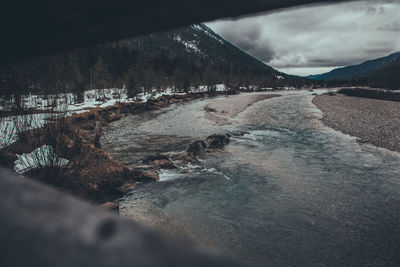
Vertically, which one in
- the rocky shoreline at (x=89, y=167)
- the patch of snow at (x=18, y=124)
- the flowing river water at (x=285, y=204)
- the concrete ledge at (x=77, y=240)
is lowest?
the flowing river water at (x=285, y=204)

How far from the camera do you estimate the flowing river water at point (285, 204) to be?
6230mm

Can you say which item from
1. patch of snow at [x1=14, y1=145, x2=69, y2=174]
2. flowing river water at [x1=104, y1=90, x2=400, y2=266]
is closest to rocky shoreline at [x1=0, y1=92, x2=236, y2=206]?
patch of snow at [x1=14, y1=145, x2=69, y2=174]

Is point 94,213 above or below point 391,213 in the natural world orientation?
above

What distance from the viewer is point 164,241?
0.48 meters

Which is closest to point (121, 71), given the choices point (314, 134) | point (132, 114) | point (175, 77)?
point (175, 77)

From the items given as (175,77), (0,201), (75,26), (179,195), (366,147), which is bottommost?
(179,195)

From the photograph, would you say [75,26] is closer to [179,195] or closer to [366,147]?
[179,195]

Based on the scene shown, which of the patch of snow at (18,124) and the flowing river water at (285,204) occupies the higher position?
the patch of snow at (18,124)

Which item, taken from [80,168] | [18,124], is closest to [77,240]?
[18,124]

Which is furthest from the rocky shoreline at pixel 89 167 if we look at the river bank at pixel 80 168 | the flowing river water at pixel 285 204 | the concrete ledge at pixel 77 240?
the concrete ledge at pixel 77 240

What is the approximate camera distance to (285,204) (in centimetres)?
830

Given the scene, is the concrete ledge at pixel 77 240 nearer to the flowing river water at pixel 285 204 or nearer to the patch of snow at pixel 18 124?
the flowing river water at pixel 285 204

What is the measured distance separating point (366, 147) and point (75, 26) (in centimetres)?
1891

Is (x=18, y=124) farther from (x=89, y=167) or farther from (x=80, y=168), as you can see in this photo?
(x=89, y=167)
